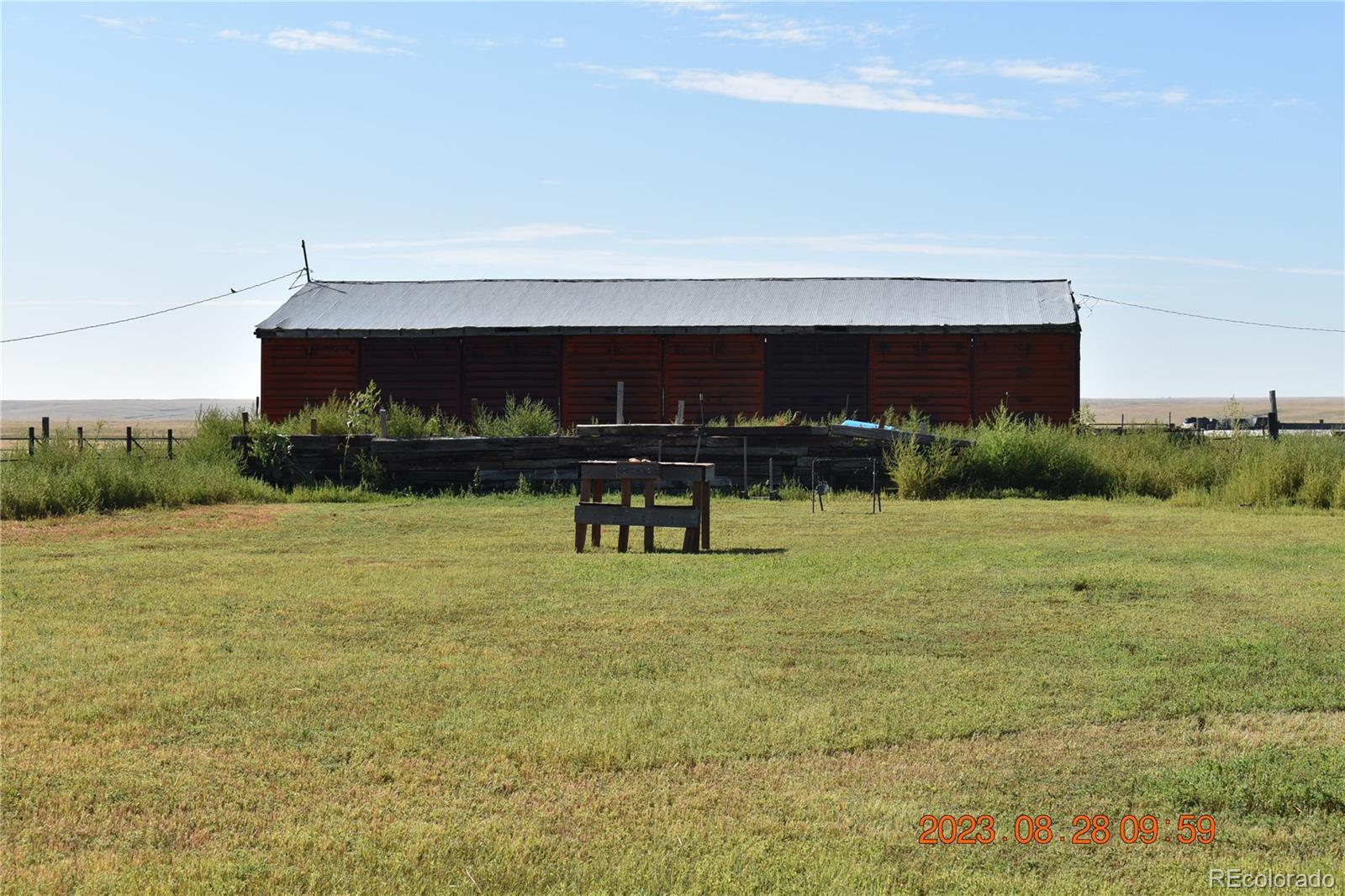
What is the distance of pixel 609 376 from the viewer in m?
34.6

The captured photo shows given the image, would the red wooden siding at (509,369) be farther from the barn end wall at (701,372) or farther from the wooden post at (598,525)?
the wooden post at (598,525)

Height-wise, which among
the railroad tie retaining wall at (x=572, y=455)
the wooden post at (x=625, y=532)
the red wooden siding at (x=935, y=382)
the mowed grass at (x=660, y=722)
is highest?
the red wooden siding at (x=935, y=382)

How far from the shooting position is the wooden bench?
14938mm

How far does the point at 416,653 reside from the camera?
30.1 ft

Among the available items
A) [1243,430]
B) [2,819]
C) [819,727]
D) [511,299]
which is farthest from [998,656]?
[511,299]

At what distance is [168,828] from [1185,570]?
32.6 feet

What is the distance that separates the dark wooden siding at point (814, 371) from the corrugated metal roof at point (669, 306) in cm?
51

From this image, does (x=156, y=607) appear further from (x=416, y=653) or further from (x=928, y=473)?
(x=928, y=473)

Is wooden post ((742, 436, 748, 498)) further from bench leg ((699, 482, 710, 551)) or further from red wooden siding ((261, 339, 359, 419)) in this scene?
red wooden siding ((261, 339, 359, 419))

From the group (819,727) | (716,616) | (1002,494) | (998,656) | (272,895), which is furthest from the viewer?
(1002,494)

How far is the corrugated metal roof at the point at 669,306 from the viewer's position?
33906mm

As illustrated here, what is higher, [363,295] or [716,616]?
[363,295]

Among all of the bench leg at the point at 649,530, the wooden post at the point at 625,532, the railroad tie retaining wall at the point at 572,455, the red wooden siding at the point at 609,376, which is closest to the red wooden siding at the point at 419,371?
the red wooden siding at the point at 609,376

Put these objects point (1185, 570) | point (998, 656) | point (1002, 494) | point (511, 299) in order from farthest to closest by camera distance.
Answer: point (511, 299), point (1002, 494), point (1185, 570), point (998, 656)
